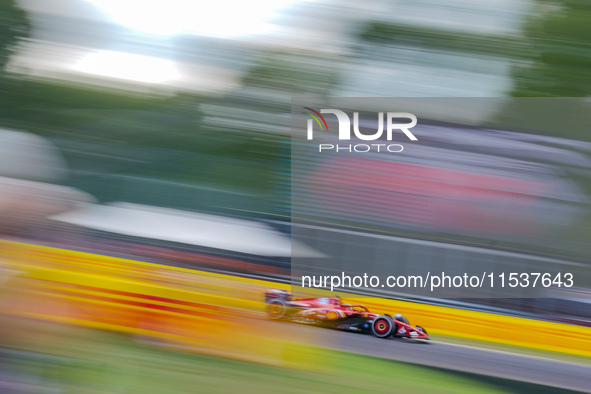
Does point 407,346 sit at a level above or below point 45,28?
below

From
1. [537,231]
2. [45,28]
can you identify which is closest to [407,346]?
[537,231]

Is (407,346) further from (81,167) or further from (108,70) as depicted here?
(108,70)

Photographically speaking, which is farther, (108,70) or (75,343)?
(108,70)

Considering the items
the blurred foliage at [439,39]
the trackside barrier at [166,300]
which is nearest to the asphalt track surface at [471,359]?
the trackside barrier at [166,300]

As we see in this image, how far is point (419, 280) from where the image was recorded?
6.26 feet

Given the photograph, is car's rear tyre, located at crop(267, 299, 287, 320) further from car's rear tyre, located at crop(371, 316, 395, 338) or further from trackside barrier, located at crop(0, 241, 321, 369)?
car's rear tyre, located at crop(371, 316, 395, 338)

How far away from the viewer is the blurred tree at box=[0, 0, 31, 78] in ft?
6.55

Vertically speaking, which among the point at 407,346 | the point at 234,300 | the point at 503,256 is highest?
the point at 503,256

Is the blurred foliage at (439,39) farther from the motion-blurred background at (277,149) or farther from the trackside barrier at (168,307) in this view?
the trackside barrier at (168,307)

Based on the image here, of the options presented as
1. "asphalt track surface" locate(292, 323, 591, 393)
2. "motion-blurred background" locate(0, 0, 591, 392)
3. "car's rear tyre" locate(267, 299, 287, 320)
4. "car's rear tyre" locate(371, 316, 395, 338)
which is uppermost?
"motion-blurred background" locate(0, 0, 591, 392)

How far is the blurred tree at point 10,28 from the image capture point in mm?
1996

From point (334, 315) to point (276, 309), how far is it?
229mm

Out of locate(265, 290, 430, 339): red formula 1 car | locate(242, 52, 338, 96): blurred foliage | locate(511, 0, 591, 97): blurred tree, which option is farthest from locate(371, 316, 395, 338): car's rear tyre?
locate(511, 0, 591, 97): blurred tree

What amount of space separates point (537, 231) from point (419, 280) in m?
0.50
